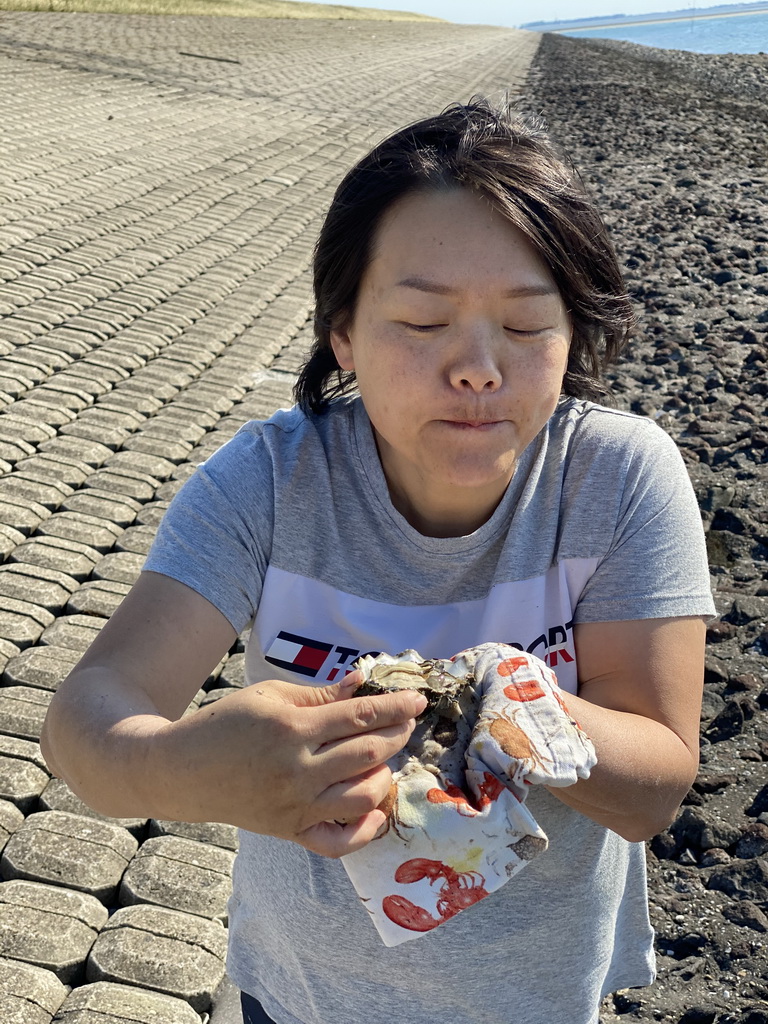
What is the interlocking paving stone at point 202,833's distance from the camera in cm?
293

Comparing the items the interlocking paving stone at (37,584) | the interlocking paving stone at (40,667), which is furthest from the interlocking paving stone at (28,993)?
the interlocking paving stone at (37,584)

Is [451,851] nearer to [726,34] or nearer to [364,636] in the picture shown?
[364,636]

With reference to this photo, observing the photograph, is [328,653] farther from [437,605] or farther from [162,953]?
[162,953]

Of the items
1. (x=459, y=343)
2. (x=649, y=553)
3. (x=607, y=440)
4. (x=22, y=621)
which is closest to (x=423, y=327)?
(x=459, y=343)

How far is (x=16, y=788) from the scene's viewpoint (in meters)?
3.02

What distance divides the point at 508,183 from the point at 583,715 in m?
0.77

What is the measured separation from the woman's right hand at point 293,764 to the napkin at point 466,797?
2.2 inches

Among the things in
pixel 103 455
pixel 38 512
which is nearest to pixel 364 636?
pixel 38 512

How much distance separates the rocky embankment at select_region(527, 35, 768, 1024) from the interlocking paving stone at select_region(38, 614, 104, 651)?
77.8 inches

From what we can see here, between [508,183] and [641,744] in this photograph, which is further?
[508,183]

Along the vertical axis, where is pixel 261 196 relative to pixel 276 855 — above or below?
below

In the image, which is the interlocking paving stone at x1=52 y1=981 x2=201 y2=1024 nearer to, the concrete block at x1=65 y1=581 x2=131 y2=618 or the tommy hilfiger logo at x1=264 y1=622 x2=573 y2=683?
the tommy hilfiger logo at x1=264 y1=622 x2=573 y2=683

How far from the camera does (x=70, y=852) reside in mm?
2822

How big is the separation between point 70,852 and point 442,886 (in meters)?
1.82
